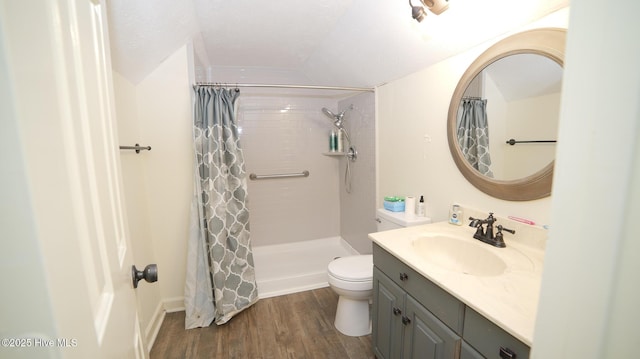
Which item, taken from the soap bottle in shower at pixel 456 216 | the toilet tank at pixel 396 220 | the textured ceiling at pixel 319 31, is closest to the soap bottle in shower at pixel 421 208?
the toilet tank at pixel 396 220


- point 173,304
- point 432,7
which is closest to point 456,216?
point 432,7

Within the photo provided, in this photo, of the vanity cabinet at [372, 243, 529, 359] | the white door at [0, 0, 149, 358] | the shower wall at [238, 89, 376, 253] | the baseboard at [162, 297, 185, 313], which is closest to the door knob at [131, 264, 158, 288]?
the white door at [0, 0, 149, 358]

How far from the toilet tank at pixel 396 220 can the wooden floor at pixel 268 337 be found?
0.83 m

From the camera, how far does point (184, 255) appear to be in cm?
218

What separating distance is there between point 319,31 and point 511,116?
1.58m

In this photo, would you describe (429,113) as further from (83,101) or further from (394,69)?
(83,101)

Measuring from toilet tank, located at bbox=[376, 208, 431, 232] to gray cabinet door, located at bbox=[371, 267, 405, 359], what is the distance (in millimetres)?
433

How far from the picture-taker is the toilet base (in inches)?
75.5

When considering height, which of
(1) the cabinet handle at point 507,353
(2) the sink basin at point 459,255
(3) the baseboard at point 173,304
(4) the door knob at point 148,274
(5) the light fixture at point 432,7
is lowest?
(3) the baseboard at point 173,304

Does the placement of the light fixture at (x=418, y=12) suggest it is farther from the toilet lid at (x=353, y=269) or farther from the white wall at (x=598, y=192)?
the toilet lid at (x=353, y=269)

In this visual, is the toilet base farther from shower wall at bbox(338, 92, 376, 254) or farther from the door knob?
the door knob

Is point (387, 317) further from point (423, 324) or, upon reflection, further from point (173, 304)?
point (173, 304)

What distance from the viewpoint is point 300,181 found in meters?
3.45

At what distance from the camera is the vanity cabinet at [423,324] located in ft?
2.86
